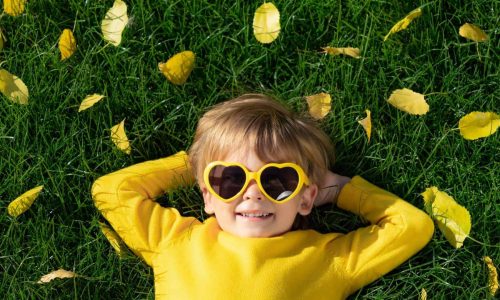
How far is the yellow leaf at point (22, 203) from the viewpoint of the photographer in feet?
9.40

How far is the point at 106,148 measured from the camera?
2992mm

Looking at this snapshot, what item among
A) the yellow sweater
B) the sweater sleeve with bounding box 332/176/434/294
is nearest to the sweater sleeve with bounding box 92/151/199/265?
the yellow sweater

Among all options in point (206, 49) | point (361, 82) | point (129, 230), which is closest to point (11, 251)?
point (129, 230)

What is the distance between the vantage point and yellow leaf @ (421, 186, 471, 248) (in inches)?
109

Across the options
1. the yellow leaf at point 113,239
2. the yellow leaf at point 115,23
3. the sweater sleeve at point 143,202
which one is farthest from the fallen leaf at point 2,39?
the yellow leaf at point 113,239

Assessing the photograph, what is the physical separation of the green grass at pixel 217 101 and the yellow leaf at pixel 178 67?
33 millimetres

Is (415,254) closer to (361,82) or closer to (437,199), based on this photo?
(437,199)

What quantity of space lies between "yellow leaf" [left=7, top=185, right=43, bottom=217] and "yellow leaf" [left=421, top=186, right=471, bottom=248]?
1201 mm

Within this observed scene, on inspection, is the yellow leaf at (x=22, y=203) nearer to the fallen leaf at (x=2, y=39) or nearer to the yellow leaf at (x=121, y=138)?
the yellow leaf at (x=121, y=138)

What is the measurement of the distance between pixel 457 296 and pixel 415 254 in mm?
175

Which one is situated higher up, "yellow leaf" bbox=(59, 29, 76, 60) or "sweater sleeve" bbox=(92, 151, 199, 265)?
"yellow leaf" bbox=(59, 29, 76, 60)

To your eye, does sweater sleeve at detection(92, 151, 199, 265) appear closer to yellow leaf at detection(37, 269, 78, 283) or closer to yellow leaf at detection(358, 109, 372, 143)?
yellow leaf at detection(37, 269, 78, 283)

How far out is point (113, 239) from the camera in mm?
2842

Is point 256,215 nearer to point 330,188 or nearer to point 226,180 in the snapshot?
point 226,180
